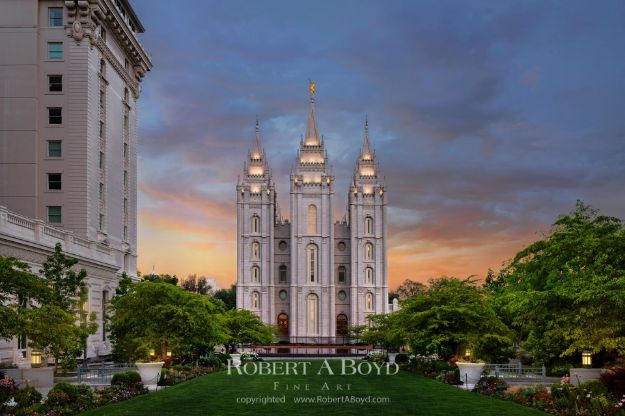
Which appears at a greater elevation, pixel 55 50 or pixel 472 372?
pixel 55 50

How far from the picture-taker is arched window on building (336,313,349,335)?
122m

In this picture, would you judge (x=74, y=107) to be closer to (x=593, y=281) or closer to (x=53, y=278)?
(x=53, y=278)

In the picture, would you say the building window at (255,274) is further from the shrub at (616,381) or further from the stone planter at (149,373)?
the shrub at (616,381)

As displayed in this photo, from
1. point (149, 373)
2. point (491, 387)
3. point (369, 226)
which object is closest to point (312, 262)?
point (369, 226)

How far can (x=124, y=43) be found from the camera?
208 feet

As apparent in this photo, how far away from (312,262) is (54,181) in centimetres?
6970

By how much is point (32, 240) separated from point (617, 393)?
87.5 feet

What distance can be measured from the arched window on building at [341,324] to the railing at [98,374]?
84468mm

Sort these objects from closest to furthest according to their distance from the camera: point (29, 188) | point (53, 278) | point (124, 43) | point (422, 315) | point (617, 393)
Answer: point (617, 393) < point (53, 278) < point (422, 315) < point (29, 188) < point (124, 43)

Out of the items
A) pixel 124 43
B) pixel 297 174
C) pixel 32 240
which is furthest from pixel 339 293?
pixel 32 240

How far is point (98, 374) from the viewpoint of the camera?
36531 mm

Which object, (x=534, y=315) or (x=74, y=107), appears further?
(x=74, y=107)

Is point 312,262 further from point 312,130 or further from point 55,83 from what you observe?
point 55,83

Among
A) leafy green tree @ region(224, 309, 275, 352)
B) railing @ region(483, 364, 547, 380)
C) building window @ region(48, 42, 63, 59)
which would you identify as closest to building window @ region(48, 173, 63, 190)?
building window @ region(48, 42, 63, 59)
